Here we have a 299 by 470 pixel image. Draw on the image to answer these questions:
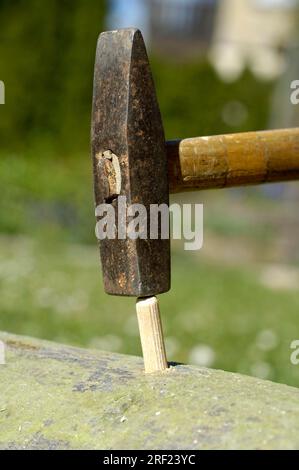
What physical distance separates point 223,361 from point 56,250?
4.25m

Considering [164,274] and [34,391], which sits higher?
[164,274]

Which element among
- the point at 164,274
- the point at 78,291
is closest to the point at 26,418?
the point at 164,274

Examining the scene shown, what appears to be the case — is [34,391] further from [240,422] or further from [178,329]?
[178,329]

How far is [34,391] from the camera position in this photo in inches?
75.3

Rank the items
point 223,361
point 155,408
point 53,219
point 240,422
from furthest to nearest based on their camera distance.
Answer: point 53,219 < point 223,361 < point 155,408 < point 240,422

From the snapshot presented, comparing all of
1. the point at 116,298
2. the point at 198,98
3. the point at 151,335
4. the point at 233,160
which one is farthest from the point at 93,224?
the point at 198,98

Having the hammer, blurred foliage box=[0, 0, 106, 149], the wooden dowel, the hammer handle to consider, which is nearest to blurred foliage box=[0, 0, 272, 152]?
blurred foliage box=[0, 0, 106, 149]

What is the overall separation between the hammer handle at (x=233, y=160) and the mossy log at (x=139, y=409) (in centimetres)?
48

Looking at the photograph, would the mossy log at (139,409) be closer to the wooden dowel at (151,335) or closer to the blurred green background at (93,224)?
the wooden dowel at (151,335)

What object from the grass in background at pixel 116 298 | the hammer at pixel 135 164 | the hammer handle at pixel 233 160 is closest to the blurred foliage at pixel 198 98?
the grass in background at pixel 116 298

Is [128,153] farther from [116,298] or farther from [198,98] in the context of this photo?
[198,98]

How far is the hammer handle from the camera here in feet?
6.70

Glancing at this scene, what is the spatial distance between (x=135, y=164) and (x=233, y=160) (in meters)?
0.33

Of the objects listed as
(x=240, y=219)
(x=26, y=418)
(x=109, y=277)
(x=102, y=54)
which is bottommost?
(x=240, y=219)
